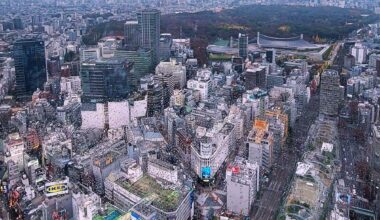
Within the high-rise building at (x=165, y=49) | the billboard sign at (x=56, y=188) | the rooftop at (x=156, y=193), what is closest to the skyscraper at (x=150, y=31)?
the high-rise building at (x=165, y=49)

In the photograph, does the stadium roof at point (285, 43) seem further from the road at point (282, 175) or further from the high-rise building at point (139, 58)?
the road at point (282, 175)

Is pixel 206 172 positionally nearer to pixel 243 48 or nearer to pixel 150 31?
pixel 150 31

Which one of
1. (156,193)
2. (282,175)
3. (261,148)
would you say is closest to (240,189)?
(156,193)

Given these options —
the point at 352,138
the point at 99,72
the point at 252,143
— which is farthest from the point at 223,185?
the point at 99,72

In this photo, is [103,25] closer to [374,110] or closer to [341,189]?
[374,110]

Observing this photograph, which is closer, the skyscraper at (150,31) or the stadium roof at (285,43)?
the skyscraper at (150,31)
